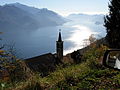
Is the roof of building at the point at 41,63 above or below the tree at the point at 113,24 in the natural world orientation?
below

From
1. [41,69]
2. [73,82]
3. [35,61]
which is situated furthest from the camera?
[35,61]

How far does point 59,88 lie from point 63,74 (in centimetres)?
78

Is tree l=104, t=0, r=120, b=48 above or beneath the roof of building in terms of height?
above

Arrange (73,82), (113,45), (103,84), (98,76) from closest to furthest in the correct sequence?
(103,84)
(73,82)
(98,76)
(113,45)

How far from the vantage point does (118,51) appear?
89.6 inches

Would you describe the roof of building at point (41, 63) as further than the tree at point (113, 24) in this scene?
Yes

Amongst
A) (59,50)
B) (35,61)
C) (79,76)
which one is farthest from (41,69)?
(79,76)

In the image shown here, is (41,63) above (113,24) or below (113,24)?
below

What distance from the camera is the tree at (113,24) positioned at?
22.4m

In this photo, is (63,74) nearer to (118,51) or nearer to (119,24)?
(118,51)

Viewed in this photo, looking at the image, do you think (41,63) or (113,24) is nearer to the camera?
(113,24)

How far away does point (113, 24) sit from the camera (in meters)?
24.0

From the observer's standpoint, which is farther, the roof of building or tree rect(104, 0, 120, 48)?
the roof of building

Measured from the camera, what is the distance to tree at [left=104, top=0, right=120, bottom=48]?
22398 mm
